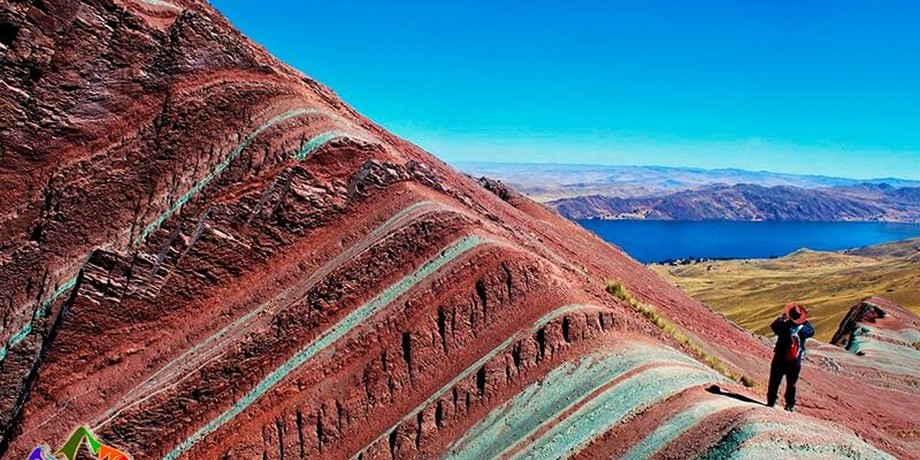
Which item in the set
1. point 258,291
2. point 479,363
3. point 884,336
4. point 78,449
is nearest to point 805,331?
point 479,363

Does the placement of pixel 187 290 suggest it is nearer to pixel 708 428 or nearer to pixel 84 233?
pixel 84 233

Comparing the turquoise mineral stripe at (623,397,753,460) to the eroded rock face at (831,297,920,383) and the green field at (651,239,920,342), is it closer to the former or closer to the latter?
the eroded rock face at (831,297,920,383)

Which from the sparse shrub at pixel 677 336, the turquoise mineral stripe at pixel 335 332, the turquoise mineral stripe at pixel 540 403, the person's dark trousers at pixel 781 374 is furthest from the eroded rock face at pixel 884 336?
the turquoise mineral stripe at pixel 335 332

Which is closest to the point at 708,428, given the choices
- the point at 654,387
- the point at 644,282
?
the point at 654,387

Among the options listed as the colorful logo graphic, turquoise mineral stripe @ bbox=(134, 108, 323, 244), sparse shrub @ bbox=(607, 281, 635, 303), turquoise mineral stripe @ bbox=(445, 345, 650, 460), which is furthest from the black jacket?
the colorful logo graphic

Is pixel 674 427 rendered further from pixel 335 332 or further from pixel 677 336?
pixel 335 332

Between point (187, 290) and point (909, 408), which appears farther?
point (909, 408)

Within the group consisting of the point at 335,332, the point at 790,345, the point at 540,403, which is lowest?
the point at 540,403
